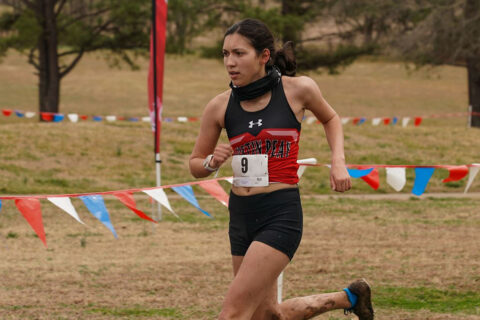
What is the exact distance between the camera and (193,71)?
59062 millimetres

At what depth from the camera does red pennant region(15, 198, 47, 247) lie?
21.0ft

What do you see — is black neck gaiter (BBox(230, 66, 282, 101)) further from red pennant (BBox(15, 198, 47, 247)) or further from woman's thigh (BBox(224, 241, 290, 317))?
red pennant (BBox(15, 198, 47, 247))

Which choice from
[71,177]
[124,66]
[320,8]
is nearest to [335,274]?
[71,177]

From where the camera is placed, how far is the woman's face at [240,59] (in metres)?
4.08

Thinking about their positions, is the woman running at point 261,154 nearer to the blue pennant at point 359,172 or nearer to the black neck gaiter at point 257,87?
the black neck gaiter at point 257,87

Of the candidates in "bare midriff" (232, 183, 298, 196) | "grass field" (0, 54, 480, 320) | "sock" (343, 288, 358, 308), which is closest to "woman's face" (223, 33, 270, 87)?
"bare midriff" (232, 183, 298, 196)

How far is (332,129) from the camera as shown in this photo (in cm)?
430

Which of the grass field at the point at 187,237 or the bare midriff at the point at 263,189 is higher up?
the bare midriff at the point at 263,189

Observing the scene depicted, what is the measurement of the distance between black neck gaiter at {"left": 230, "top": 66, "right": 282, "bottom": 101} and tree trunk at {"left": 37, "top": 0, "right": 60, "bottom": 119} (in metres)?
21.4

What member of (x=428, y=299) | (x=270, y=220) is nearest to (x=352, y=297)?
(x=270, y=220)

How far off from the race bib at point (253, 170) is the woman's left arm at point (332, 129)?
331 millimetres

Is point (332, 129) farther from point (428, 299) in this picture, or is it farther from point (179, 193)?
point (179, 193)

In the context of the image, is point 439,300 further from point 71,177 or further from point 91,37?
point 91,37

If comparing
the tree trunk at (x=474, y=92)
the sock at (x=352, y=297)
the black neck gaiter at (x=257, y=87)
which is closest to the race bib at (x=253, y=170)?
the black neck gaiter at (x=257, y=87)
